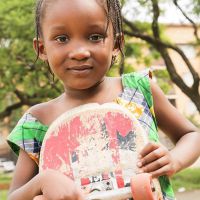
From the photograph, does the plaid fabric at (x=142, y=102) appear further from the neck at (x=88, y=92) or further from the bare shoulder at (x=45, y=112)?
the bare shoulder at (x=45, y=112)

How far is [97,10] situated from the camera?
134 cm

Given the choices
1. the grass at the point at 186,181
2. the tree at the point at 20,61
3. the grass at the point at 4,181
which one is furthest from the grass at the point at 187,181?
the tree at the point at 20,61

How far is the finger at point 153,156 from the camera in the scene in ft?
3.92

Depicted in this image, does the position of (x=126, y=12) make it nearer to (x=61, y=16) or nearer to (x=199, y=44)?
(x=199, y=44)

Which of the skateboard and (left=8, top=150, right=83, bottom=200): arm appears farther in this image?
the skateboard

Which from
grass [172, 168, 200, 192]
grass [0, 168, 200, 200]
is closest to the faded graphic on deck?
grass [0, 168, 200, 200]

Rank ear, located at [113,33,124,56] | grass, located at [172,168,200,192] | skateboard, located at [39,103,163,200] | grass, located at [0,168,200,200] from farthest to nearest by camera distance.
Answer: grass, located at [172,168,200,192], grass, located at [0,168,200,200], ear, located at [113,33,124,56], skateboard, located at [39,103,163,200]

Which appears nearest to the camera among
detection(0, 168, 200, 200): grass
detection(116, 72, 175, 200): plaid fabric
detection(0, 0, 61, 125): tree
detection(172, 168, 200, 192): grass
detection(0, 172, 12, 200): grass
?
detection(116, 72, 175, 200): plaid fabric

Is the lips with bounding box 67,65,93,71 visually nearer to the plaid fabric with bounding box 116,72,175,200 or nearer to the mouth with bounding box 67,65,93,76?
the mouth with bounding box 67,65,93,76

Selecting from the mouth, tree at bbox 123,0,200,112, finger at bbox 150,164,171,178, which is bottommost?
finger at bbox 150,164,171,178

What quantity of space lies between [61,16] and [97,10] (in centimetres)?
11

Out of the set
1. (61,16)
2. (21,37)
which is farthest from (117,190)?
(21,37)

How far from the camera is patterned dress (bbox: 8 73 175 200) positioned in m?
1.40

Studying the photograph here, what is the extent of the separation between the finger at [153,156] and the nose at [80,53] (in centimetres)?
33
